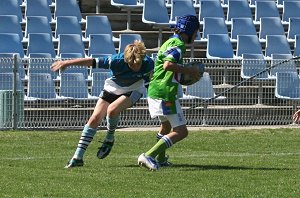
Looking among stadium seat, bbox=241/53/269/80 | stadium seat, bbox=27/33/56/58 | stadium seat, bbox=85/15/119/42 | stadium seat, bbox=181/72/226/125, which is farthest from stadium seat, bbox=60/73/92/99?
stadium seat, bbox=241/53/269/80

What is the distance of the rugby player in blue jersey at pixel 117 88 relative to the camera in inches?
575

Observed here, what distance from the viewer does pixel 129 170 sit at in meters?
14.2

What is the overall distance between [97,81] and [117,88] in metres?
7.83

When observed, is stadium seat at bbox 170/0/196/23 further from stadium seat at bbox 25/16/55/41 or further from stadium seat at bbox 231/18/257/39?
stadium seat at bbox 25/16/55/41

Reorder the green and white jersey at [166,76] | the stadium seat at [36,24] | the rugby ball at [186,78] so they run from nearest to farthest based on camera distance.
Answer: the green and white jersey at [166,76] → the rugby ball at [186,78] → the stadium seat at [36,24]

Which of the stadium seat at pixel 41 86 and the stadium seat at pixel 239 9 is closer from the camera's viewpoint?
the stadium seat at pixel 41 86

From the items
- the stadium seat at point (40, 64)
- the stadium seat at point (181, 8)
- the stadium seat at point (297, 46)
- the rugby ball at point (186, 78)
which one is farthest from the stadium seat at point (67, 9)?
the rugby ball at point (186, 78)

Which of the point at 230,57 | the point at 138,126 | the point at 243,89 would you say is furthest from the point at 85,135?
the point at 230,57

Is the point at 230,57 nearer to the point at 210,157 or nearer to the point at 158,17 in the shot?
the point at 158,17

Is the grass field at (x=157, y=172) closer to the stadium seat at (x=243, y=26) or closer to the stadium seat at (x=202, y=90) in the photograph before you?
the stadium seat at (x=202, y=90)

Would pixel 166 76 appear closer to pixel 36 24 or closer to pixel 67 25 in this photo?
pixel 36 24

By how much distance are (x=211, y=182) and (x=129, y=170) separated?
64.0 inches

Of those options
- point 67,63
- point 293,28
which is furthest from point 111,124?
point 293,28

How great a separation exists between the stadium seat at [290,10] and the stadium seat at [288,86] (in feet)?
16.4
